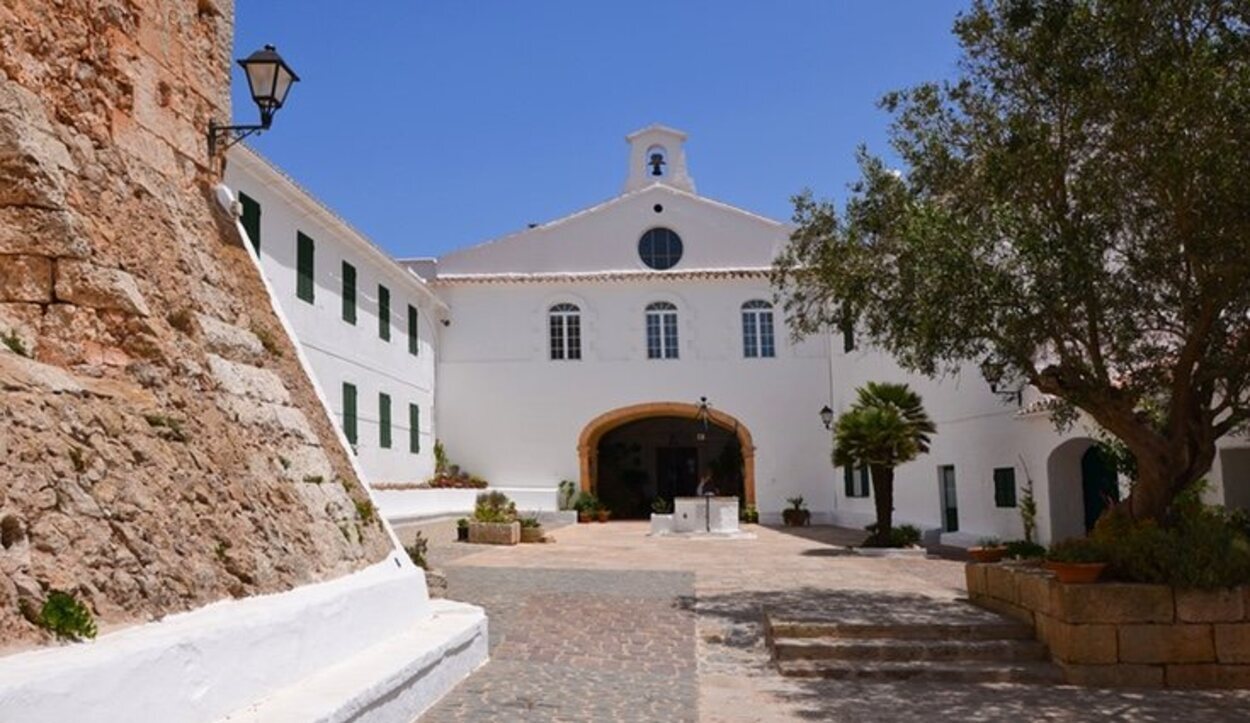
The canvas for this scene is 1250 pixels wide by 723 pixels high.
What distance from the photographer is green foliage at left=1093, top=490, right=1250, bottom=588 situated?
7.66m

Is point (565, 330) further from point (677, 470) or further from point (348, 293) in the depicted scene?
point (348, 293)

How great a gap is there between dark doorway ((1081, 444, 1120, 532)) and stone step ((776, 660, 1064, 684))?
8.16 metres

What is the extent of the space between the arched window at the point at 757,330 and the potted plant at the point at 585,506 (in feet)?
17.1

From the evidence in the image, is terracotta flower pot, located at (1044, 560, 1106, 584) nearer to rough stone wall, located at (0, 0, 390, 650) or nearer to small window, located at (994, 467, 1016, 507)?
rough stone wall, located at (0, 0, 390, 650)

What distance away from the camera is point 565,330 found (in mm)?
26156

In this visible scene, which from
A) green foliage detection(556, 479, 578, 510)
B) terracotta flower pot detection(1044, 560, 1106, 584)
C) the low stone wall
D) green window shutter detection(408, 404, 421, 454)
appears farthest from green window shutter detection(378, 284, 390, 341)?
the low stone wall

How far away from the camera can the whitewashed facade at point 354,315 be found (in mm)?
15445

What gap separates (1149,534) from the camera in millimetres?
7965

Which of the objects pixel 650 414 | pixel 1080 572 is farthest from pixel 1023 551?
pixel 650 414

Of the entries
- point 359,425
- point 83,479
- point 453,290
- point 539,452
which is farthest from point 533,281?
point 83,479

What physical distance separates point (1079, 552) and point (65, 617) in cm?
709

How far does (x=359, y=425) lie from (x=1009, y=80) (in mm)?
12801

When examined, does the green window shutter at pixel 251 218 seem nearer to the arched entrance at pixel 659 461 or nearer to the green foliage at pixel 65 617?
the green foliage at pixel 65 617

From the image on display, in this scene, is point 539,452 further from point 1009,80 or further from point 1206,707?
point 1206,707
